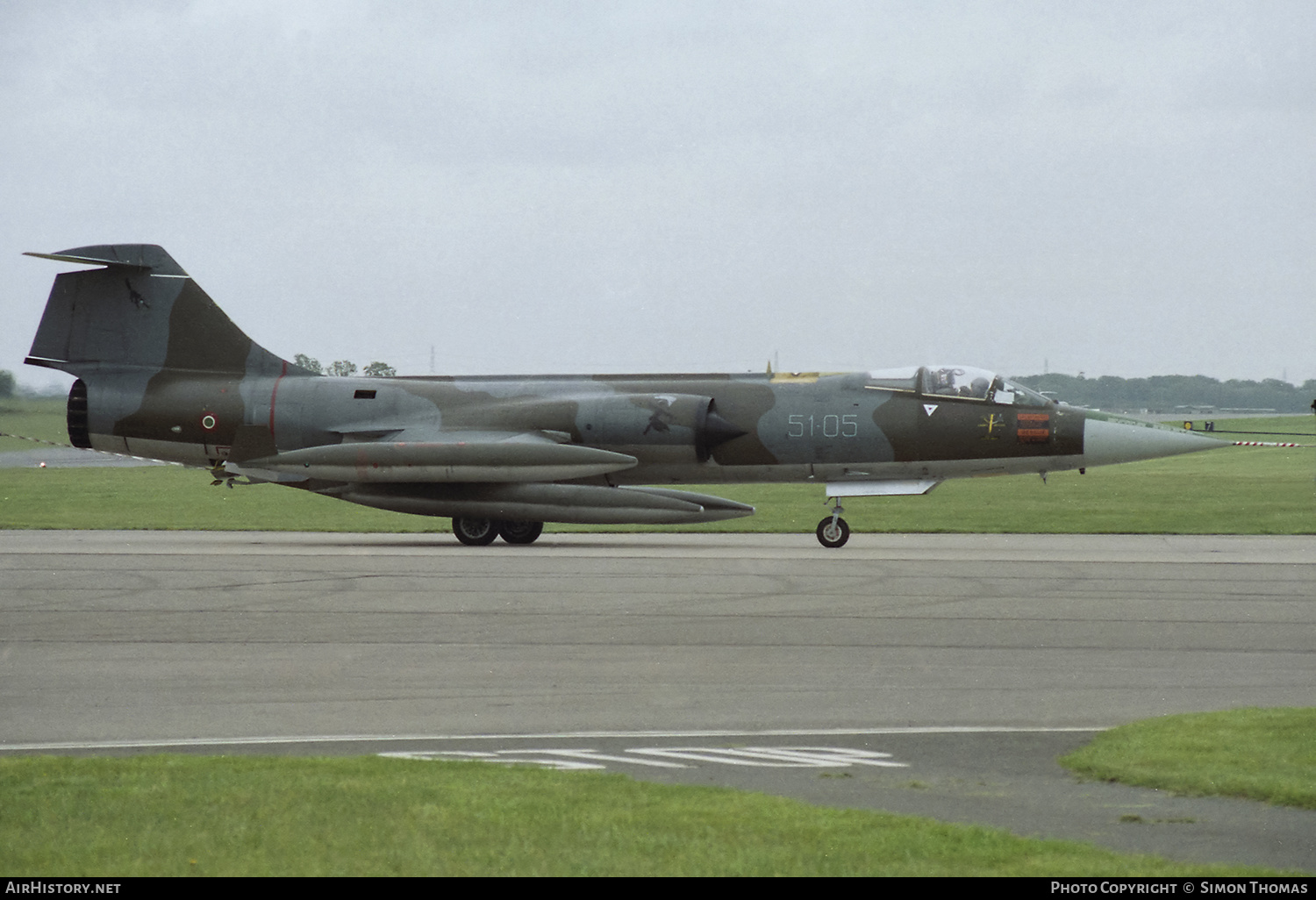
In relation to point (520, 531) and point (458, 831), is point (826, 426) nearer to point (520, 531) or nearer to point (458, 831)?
point (520, 531)

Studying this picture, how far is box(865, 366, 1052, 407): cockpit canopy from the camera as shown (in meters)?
23.6

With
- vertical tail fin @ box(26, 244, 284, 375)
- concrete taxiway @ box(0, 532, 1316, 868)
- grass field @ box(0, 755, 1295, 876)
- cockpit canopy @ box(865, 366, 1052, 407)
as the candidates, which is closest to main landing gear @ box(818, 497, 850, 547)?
concrete taxiway @ box(0, 532, 1316, 868)

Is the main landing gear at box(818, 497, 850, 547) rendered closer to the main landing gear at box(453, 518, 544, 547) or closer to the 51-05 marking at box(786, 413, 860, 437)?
the 51-05 marking at box(786, 413, 860, 437)

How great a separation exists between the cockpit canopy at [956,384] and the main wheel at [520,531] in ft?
20.8

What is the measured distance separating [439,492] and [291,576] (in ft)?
20.7

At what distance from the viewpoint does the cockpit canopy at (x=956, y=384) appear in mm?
23625

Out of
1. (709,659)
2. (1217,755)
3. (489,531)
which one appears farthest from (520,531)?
(1217,755)

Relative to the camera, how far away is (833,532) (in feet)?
73.8

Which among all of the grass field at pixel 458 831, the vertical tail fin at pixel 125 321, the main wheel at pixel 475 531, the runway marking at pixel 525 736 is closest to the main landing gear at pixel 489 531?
the main wheel at pixel 475 531

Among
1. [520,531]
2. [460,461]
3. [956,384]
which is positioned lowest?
[520,531]

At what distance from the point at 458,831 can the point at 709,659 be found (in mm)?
5616

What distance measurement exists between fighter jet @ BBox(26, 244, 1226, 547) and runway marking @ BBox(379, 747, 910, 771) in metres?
14.3
